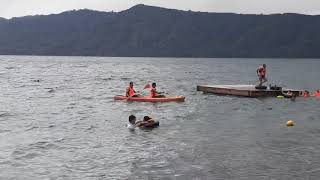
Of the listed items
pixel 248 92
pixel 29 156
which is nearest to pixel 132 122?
pixel 29 156

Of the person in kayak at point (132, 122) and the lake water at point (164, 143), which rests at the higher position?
the person in kayak at point (132, 122)

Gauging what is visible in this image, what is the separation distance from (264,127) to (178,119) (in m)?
6.62

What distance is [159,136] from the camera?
3141 cm

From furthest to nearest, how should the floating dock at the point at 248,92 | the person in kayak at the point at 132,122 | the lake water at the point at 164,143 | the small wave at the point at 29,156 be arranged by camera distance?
the floating dock at the point at 248,92
the person in kayak at the point at 132,122
the small wave at the point at 29,156
the lake water at the point at 164,143

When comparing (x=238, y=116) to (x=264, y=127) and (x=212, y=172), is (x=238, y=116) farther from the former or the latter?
(x=212, y=172)

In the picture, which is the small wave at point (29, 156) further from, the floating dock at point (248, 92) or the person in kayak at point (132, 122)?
the floating dock at point (248, 92)

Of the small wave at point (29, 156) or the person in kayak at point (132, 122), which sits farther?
the person in kayak at point (132, 122)

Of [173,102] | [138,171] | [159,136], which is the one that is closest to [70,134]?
[159,136]

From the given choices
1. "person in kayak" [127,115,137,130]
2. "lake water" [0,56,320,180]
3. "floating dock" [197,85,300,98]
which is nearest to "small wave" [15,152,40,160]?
"lake water" [0,56,320,180]

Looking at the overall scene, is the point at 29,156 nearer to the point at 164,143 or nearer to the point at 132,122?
the point at 164,143

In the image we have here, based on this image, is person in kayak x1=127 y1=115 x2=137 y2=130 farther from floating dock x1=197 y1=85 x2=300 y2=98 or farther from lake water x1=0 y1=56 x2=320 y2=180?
floating dock x1=197 y1=85 x2=300 y2=98

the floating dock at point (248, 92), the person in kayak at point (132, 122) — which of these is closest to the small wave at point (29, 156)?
the person in kayak at point (132, 122)

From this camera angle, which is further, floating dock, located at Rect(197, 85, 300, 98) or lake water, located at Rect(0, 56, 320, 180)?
floating dock, located at Rect(197, 85, 300, 98)

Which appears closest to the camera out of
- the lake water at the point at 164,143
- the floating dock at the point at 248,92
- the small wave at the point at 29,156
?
the lake water at the point at 164,143
